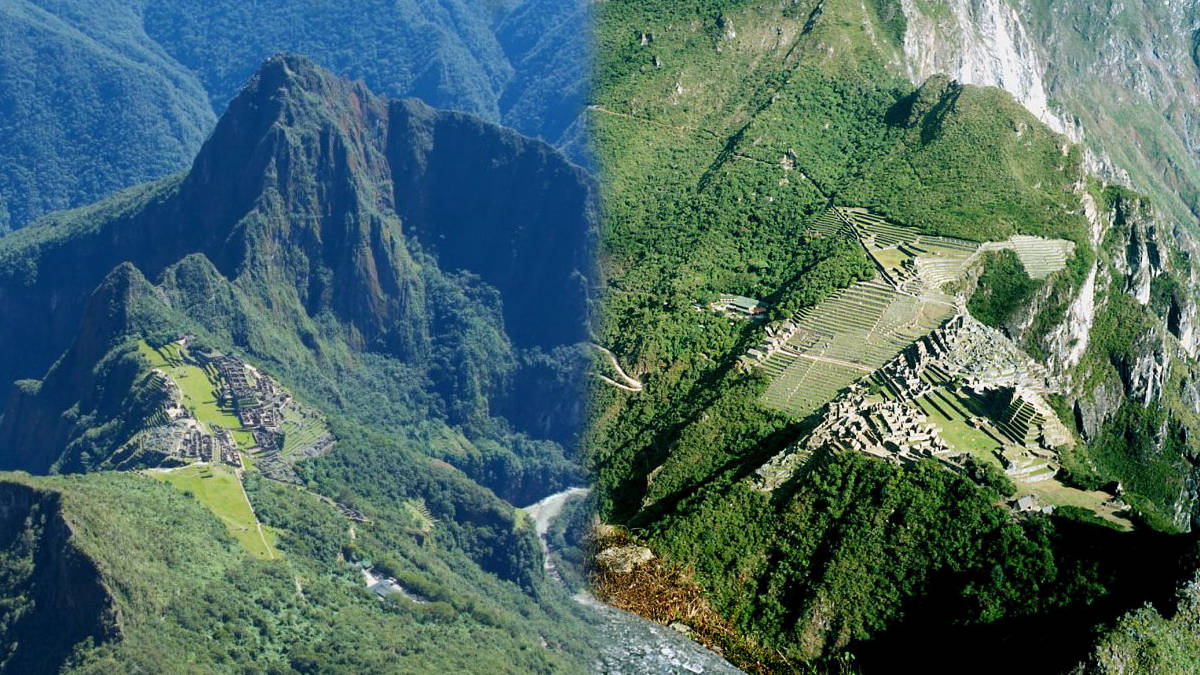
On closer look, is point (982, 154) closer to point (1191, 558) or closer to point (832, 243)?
point (832, 243)

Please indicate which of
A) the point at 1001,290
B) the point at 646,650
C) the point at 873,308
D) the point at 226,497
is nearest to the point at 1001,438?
the point at 646,650

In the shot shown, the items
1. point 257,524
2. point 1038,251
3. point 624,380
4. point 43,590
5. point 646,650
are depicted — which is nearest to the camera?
point 646,650

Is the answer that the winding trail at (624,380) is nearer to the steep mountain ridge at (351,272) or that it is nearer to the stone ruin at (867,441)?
the stone ruin at (867,441)

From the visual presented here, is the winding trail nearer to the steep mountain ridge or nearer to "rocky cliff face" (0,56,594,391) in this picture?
the steep mountain ridge

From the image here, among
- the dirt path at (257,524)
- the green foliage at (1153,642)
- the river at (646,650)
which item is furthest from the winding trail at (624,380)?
the green foliage at (1153,642)

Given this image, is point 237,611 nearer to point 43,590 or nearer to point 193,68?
point 43,590

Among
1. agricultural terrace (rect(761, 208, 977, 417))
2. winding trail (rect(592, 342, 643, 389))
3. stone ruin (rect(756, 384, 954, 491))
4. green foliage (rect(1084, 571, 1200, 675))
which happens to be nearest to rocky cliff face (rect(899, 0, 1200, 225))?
agricultural terrace (rect(761, 208, 977, 417))

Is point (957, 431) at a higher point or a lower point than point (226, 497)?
higher
